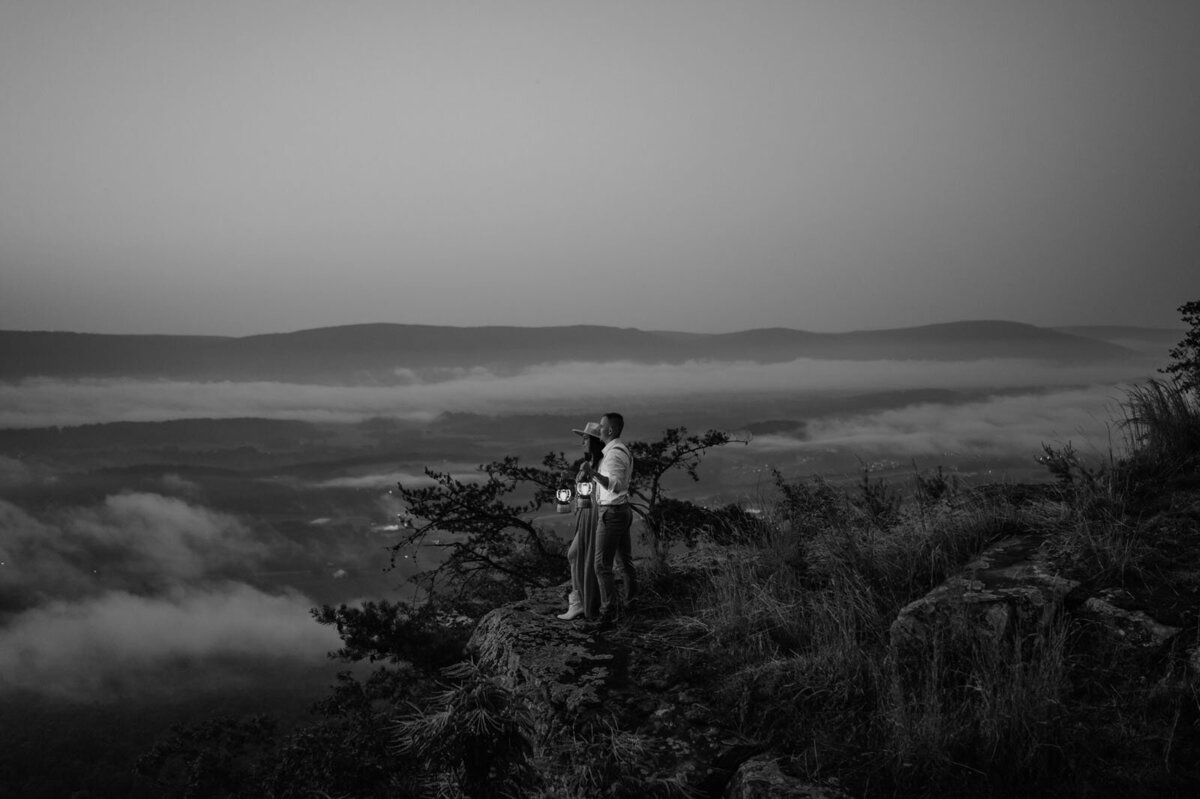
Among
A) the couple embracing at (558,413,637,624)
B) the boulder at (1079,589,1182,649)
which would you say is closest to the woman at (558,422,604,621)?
the couple embracing at (558,413,637,624)

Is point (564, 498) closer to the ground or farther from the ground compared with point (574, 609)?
farther from the ground

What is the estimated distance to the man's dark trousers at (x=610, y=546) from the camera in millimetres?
8484

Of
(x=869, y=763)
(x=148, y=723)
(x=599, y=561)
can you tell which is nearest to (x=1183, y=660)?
(x=869, y=763)

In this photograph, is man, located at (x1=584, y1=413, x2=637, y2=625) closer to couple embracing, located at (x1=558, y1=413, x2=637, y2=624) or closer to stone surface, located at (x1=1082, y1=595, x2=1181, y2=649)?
couple embracing, located at (x1=558, y1=413, x2=637, y2=624)

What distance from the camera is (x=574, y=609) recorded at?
29.6 ft

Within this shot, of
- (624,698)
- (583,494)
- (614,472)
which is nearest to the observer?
(624,698)

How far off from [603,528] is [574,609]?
1200 millimetres

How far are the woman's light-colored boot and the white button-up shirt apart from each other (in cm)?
135

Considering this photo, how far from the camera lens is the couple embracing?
27.7 feet

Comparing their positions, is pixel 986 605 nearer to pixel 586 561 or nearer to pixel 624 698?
pixel 624 698

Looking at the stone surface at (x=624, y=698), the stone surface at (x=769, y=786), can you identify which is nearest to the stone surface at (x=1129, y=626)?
the stone surface at (x=769, y=786)

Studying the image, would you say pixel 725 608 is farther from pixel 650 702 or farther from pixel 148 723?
pixel 148 723

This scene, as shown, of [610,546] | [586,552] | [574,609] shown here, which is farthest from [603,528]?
[574,609]

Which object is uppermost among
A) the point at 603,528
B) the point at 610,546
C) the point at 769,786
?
the point at 603,528
